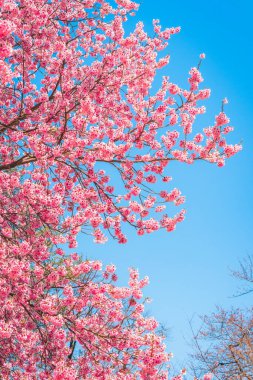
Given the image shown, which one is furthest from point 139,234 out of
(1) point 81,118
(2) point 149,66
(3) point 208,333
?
(3) point 208,333

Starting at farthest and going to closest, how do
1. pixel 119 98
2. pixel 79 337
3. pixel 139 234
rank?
pixel 119 98 → pixel 139 234 → pixel 79 337

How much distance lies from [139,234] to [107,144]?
1925 mm

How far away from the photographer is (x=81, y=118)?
6.77 metres

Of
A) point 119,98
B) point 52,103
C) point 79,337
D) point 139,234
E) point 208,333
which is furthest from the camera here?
point 208,333

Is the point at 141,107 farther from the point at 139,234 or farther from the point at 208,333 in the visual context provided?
the point at 208,333

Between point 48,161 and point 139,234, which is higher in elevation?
point 48,161

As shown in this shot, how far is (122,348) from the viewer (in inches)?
258

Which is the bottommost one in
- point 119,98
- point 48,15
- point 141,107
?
point 141,107

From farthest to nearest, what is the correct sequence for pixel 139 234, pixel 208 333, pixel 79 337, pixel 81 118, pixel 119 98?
1. pixel 208 333
2. pixel 119 98
3. pixel 139 234
4. pixel 81 118
5. pixel 79 337

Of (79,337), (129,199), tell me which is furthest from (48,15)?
(79,337)

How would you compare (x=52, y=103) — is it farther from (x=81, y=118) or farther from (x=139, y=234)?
(x=139, y=234)

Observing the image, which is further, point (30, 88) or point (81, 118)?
point (30, 88)

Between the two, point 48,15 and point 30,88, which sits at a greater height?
point 48,15

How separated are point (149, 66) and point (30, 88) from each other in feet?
8.80
